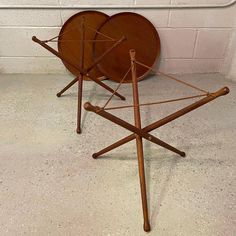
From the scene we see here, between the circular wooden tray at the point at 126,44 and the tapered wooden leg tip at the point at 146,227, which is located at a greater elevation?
the circular wooden tray at the point at 126,44

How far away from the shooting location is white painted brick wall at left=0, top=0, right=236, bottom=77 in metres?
1.86

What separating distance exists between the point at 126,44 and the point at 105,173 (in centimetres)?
103

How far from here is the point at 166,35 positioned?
1971 mm

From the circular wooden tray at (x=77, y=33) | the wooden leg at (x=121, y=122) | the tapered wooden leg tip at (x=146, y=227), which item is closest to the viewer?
the wooden leg at (x=121, y=122)

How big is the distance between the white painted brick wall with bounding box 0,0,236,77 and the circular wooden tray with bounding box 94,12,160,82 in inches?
2.7

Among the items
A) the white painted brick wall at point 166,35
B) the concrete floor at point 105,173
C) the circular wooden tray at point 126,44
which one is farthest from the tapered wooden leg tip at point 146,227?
the white painted brick wall at point 166,35

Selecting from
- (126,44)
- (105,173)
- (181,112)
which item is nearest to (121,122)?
(181,112)

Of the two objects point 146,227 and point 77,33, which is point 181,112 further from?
point 77,33

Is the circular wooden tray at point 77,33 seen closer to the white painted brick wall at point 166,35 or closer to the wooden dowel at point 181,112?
the white painted brick wall at point 166,35

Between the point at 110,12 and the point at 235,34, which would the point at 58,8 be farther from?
the point at 235,34

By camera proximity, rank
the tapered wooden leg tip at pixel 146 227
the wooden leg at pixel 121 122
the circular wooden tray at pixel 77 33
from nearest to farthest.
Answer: the wooden leg at pixel 121 122
the tapered wooden leg tip at pixel 146 227
the circular wooden tray at pixel 77 33

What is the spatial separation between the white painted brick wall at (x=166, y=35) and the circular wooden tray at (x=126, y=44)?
0.22 ft

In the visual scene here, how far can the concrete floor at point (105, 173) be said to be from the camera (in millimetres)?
1132

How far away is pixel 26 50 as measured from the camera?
2033 mm
